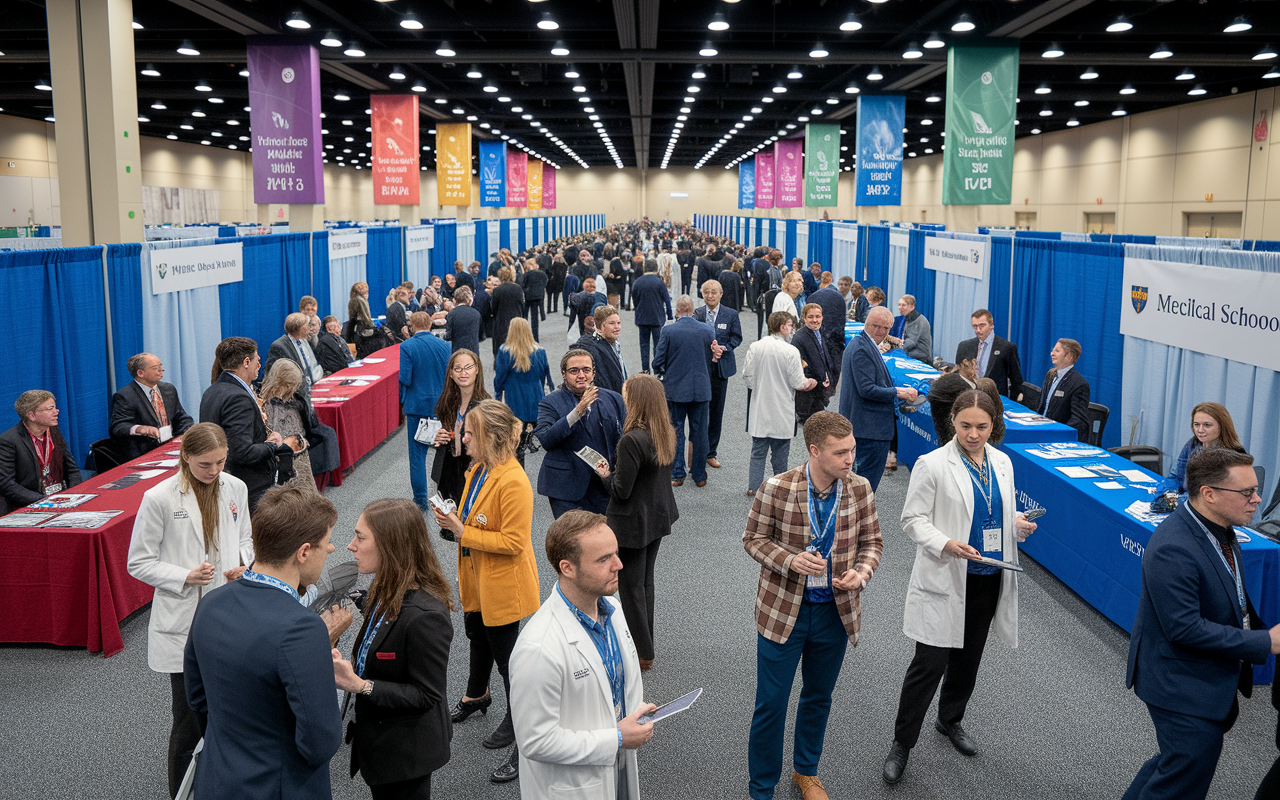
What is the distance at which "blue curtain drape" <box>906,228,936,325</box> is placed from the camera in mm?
12953

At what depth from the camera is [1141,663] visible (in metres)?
3.11

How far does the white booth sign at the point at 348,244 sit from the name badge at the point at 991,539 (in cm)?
1079

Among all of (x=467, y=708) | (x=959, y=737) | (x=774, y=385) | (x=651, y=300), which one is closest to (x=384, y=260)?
(x=651, y=300)

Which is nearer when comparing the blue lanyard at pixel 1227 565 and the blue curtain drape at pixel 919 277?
the blue lanyard at pixel 1227 565

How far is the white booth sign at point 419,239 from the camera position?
663 inches

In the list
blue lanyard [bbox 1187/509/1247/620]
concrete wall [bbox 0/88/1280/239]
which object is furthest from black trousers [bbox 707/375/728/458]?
concrete wall [bbox 0/88/1280/239]

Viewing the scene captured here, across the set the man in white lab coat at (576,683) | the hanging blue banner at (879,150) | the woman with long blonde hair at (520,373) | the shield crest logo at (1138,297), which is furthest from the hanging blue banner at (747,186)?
the man in white lab coat at (576,683)

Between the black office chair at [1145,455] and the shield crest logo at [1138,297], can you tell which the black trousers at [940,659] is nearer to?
the black office chair at [1145,455]

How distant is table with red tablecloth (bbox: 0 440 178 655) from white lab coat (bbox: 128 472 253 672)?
1.85 meters

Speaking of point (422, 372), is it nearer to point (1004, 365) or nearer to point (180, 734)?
point (180, 734)

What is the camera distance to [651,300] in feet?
40.3

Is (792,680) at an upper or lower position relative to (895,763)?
upper

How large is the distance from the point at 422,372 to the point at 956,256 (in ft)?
23.3

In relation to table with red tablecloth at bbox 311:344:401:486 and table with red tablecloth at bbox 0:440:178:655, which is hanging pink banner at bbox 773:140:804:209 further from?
table with red tablecloth at bbox 0:440:178:655
